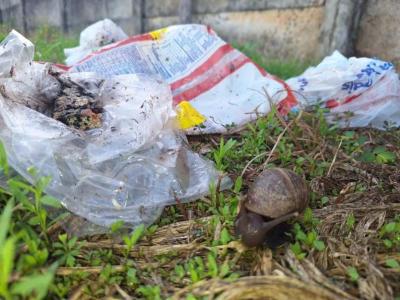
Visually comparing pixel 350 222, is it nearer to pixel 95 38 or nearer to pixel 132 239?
pixel 132 239

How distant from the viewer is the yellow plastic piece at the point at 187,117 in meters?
1.95

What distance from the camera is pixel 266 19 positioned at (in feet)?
14.0

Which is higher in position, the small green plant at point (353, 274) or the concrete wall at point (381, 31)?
the concrete wall at point (381, 31)

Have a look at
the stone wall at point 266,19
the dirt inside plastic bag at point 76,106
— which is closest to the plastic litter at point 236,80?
the dirt inside plastic bag at point 76,106

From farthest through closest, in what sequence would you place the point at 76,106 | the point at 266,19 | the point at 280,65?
the point at 266,19 → the point at 280,65 → the point at 76,106

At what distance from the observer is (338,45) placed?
3625 millimetres

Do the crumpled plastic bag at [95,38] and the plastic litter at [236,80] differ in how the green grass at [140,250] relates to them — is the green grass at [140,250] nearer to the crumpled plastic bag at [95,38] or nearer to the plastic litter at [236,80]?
the plastic litter at [236,80]

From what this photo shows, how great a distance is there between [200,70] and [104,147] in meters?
1.16

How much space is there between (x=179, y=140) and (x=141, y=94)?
250 mm

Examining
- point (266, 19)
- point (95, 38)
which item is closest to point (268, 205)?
point (95, 38)

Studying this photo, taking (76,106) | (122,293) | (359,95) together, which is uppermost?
(76,106)

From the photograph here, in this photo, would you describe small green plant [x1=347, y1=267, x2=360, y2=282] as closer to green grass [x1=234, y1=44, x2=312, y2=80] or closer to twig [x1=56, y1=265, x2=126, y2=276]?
twig [x1=56, y1=265, x2=126, y2=276]

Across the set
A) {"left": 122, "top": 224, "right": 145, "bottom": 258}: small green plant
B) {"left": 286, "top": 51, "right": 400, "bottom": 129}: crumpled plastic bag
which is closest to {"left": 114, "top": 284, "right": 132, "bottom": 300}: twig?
{"left": 122, "top": 224, "right": 145, "bottom": 258}: small green plant

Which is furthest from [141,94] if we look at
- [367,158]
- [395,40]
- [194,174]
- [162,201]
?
[395,40]
